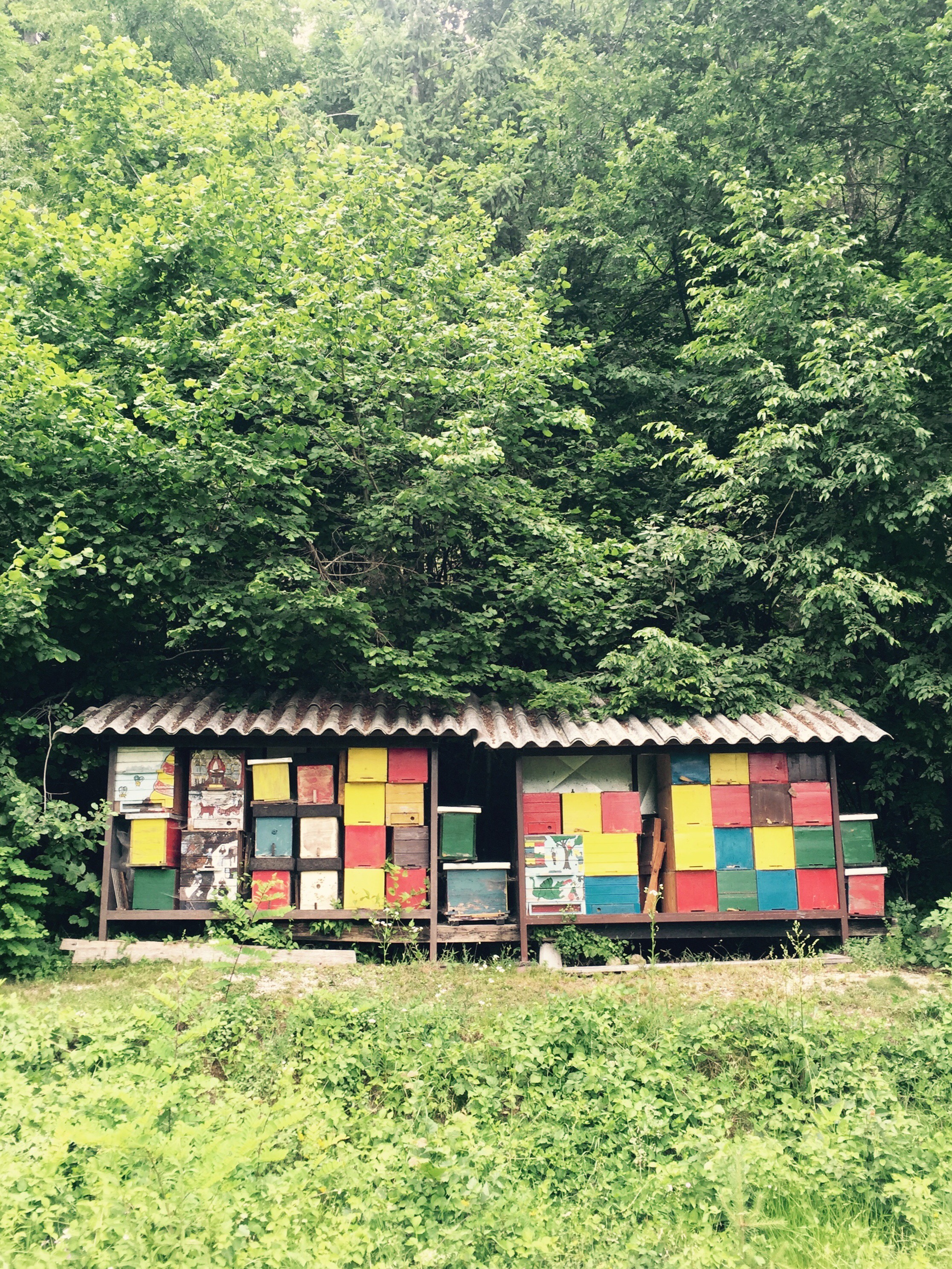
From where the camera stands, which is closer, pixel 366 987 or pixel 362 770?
pixel 366 987

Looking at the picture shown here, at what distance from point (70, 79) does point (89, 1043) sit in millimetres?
13193

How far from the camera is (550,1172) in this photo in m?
5.43

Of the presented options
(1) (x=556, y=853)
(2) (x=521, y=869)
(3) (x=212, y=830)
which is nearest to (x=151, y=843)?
(3) (x=212, y=830)

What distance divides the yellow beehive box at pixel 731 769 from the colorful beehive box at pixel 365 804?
149 inches

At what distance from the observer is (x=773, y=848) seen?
953 centimetres

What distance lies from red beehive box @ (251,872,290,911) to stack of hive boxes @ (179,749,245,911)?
250 mm

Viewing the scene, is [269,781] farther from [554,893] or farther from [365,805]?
[554,893]

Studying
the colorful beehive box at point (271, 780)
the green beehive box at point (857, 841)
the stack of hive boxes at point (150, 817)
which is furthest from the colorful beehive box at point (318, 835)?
the green beehive box at point (857, 841)

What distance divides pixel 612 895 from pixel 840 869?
8.62 ft

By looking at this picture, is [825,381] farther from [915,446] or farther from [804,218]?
[804,218]

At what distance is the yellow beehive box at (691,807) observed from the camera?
954cm

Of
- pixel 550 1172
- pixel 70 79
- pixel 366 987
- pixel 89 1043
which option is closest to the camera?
pixel 550 1172

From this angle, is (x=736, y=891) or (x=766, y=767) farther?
(x=766, y=767)

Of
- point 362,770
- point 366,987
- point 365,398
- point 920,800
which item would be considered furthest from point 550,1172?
point 365,398
